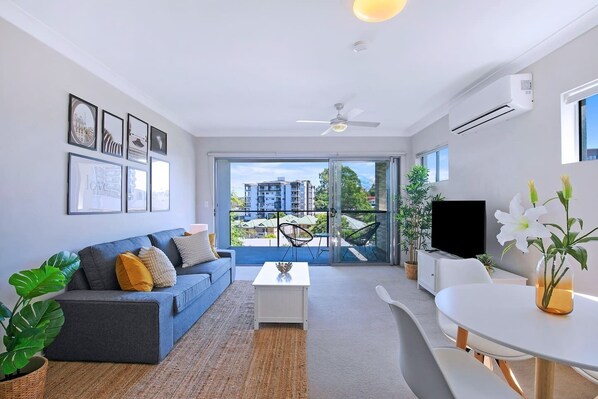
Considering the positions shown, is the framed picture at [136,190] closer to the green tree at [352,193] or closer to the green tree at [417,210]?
the green tree at [352,193]

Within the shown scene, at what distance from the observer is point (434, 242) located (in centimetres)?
390

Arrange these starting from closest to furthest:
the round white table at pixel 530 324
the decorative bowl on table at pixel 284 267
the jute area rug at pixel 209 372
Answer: the round white table at pixel 530 324, the jute area rug at pixel 209 372, the decorative bowl on table at pixel 284 267

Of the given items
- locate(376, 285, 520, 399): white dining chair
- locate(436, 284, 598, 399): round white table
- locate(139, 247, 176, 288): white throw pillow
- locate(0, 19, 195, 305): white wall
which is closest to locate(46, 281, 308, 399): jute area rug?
locate(139, 247, 176, 288): white throw pillow

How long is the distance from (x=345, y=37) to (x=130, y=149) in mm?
2597

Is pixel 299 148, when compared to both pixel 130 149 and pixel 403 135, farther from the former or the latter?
pixel 130 149

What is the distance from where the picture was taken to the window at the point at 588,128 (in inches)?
86.0

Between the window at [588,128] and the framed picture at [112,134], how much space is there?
13.7ft

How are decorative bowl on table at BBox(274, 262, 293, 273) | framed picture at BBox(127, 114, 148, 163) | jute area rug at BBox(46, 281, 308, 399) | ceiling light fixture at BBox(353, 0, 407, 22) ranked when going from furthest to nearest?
framed picture at BBox(127, 114, 148, 163), decorative bowl on table at BBox(274, 262, 293, 273), jute area rug at BBox(46, 281, 308, 399), ceiling light fixture at BBox(353, 0, 407, 22)

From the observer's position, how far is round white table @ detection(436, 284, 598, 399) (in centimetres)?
100

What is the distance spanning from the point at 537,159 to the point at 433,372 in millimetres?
2390

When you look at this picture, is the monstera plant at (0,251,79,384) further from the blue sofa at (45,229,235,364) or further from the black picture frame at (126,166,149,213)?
the black picture frame at (126,166,149,213)

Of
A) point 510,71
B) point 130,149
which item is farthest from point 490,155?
point 130,149

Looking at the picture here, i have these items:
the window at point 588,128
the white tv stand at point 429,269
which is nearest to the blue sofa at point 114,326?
the white tv stand at point 429,269

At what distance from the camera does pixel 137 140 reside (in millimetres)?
3471
